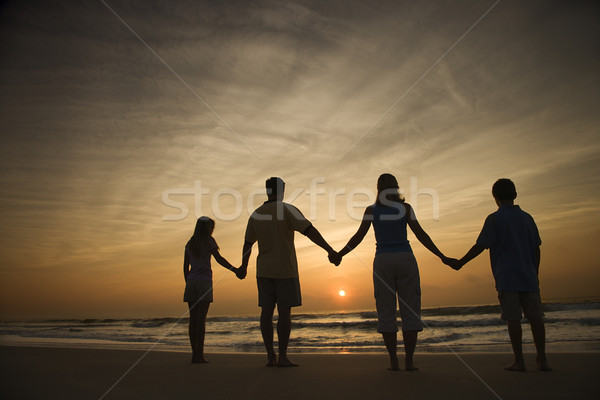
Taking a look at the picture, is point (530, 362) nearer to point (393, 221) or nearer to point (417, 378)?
point (417, 378)

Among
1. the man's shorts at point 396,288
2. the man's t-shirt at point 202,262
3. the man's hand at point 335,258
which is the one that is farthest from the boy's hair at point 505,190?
the man's t-shirt at point 202,262

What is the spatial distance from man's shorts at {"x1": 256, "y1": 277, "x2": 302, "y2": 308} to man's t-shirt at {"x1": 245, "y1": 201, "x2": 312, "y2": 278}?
8cm

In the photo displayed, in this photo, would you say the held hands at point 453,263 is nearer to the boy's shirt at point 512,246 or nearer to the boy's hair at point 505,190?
the boy's shirt at point 512,246

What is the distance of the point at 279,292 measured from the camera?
16.8 ft

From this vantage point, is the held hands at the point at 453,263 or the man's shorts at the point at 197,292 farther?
the man's shorts at the point at 197,292

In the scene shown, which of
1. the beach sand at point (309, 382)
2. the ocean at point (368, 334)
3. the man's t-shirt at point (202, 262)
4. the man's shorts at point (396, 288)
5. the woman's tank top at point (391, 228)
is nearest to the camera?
the beach sand at point (309, 382)

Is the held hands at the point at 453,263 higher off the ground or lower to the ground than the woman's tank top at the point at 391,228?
lower

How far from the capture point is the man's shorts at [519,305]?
171 inches

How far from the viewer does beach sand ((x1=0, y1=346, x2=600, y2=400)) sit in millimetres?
3344

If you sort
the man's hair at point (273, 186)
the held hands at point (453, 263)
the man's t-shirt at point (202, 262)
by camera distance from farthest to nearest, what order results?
the man's t-shirt at point (202, 262) < the man's hair at point (273, 186) < the held hands at point (453, 263)

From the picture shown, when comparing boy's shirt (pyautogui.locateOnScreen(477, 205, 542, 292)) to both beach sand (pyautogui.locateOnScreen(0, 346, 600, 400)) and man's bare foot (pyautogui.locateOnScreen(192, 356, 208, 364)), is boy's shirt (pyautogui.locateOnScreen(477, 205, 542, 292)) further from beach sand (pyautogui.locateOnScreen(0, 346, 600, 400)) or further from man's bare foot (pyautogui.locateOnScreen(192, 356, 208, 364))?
man's bare foot (pyautogui.locateOnScreen(192, 356, 208, 364))

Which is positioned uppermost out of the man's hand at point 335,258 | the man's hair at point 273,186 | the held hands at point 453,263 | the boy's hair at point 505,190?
the man's hair at point 273,186

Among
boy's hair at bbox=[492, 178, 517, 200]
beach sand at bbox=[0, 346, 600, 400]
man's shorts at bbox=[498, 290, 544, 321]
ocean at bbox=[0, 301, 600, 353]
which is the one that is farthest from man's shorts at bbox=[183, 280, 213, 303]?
ocean at bbox=[0, 301, 600, 353]

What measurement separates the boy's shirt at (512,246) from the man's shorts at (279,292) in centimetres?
222
